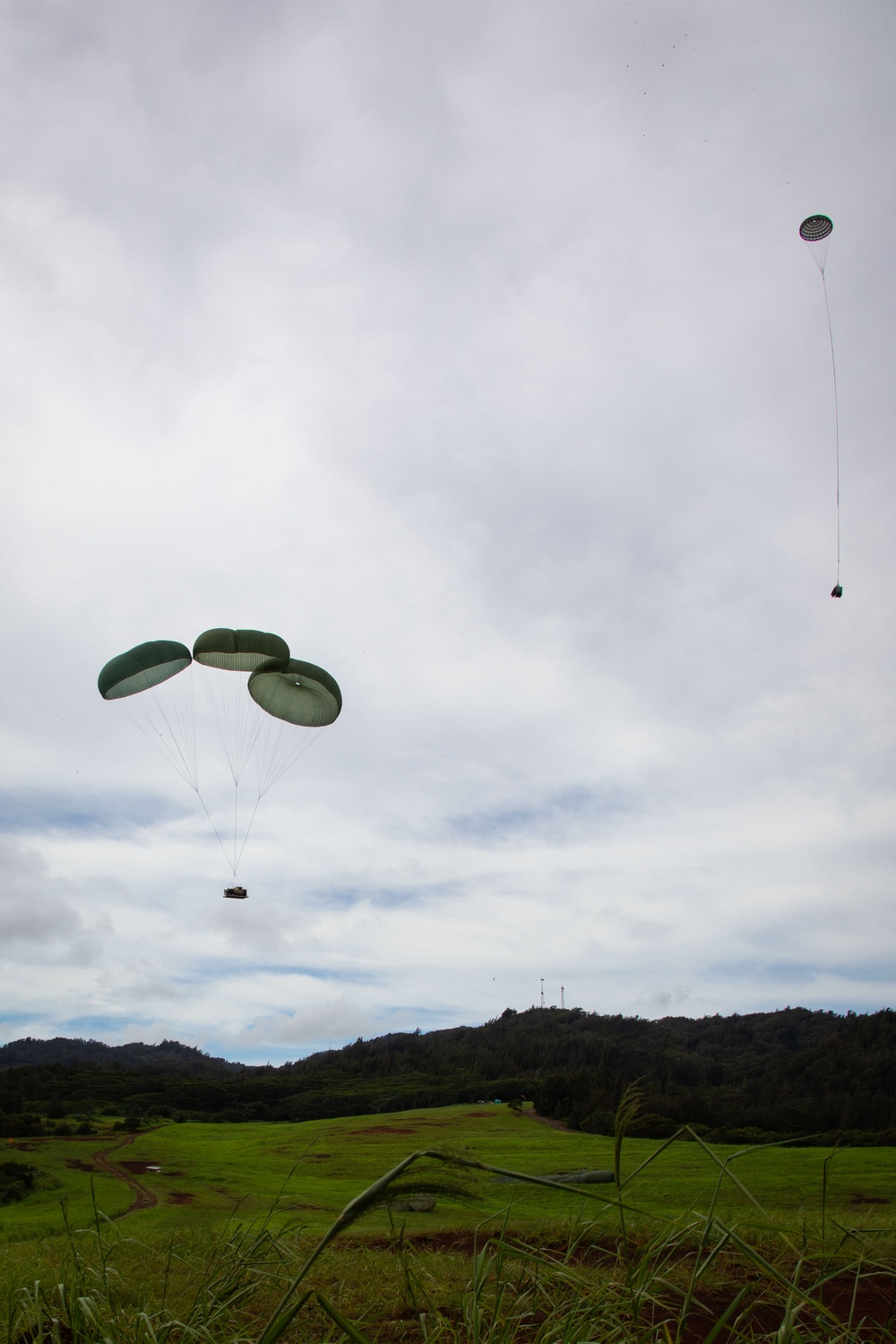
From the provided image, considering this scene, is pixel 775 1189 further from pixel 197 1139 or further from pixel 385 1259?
pixel 197 1139

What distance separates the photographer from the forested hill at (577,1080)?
145 ft

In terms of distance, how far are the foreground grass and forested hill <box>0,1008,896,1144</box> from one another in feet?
79.8

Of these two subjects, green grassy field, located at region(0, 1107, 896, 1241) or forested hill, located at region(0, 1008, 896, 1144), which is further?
forested hill, located at region(0, 1008, 896, 1144)

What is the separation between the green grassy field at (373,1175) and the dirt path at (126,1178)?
21 cm

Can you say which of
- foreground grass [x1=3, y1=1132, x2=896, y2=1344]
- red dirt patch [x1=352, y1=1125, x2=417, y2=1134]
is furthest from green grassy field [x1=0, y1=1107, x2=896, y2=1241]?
foreground grass [x1=3, y1=1132, x2=896, y2=1344]

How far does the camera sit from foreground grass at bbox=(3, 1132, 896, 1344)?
5.61 feet

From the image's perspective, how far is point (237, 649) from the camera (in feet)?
62.4

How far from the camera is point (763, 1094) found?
5375 centimetres

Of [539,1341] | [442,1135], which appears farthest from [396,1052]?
[539,1341]

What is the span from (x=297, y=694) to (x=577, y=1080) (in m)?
40.9

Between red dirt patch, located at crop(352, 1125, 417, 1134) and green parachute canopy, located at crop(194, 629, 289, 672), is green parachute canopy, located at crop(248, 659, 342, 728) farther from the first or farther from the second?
red dirt patch, located at crop(352, 1125, 417, 1134)

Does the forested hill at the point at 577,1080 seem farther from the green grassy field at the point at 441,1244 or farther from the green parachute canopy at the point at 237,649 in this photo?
the green parachute canopy at the point at 237,649

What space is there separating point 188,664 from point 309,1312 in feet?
54.3

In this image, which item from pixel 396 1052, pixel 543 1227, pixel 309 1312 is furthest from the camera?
pixel 396 1052
